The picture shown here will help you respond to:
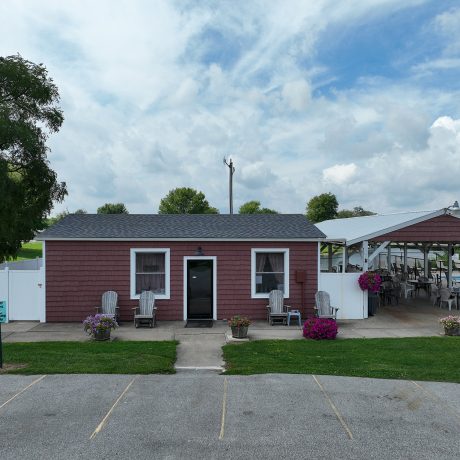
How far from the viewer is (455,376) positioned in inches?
307

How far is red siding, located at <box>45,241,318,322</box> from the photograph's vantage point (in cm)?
1340

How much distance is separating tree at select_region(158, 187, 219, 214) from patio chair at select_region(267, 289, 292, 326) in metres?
43.1

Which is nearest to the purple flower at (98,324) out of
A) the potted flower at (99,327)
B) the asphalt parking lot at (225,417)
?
the potted flower at (99,327)

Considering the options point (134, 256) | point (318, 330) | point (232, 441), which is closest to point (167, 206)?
point (134, 256)

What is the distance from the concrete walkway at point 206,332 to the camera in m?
10.3

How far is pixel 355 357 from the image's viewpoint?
9.09 meters

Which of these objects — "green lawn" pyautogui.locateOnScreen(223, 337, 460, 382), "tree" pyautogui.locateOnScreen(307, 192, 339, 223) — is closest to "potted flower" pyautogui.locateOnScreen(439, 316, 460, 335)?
"green lawn" pyautogui.locateOnScreen(223, 337, 460, 382)

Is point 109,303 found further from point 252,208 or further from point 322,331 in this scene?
point 252,208

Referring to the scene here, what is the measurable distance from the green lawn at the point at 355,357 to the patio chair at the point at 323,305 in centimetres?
242

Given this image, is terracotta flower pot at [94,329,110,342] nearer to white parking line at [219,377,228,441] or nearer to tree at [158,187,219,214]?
white parking line at [219,377,228,441]

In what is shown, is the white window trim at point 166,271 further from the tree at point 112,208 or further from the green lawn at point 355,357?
the tree at point 112,208

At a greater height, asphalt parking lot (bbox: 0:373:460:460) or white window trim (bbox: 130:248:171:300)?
white window trim (bbox: 130:248:171:300)

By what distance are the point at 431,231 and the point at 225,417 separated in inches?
430

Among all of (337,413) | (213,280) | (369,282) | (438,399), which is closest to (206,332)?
(213,280)
